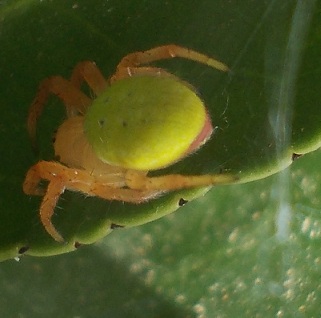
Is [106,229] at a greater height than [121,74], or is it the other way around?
[121,74]

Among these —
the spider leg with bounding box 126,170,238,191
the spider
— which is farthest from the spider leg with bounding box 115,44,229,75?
the spider leg with bounding box 126,170,238,191

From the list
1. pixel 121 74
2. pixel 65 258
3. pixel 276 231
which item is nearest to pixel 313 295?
pixel 276 231

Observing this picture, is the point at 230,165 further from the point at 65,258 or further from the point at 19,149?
the point at 65,258

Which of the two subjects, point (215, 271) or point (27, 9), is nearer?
point (27, 9)

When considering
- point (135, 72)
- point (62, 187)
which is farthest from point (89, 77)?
point (62, 187)

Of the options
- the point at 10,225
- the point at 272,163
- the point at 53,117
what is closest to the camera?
the point at 272,163

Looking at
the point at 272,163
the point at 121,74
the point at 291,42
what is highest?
the point at 121,74

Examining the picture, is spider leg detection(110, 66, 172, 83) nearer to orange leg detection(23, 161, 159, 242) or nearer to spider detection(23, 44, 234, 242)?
spider detection(23, 44, 234, 242)
